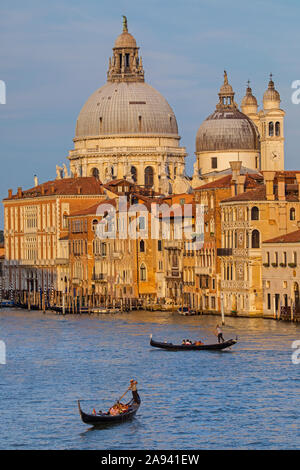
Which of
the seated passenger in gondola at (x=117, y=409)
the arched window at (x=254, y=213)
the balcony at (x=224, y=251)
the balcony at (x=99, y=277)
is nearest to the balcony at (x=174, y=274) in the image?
the balcony at (x=224, y=251)

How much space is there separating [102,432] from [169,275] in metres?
45.1

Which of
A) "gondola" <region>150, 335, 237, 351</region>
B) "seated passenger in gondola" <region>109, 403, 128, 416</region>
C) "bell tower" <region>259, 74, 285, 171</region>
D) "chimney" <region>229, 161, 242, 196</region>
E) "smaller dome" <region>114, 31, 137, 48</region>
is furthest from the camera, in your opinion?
"smaller dome" <region>114, 31, 137, 48</region>

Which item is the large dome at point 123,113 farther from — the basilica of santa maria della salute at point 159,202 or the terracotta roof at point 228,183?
the terracotta roof at point 228,183

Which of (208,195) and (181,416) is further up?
(208,195)

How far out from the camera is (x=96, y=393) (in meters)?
46.2

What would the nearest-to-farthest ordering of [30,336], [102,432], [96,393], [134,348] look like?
[102,432] < [96,393] < [134,348] < [30,336]

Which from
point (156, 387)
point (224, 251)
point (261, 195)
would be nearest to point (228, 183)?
point (224, 251)

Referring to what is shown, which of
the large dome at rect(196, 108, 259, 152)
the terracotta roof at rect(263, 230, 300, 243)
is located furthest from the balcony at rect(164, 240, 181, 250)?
the large dome at rect(196, 108, 259, 152)

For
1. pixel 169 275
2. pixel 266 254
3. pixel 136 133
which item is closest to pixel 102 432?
pixel 266 254

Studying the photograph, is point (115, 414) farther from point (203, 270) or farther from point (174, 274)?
point (174, 274)

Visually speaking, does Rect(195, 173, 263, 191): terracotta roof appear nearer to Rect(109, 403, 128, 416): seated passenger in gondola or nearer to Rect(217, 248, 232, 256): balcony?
Rect(217, 248, 232, 256): balcony

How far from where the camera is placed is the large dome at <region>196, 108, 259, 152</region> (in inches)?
4387

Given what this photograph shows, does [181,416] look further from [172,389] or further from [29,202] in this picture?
[29,202]

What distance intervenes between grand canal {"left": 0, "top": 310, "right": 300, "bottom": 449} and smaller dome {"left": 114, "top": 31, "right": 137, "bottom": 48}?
61802mm
